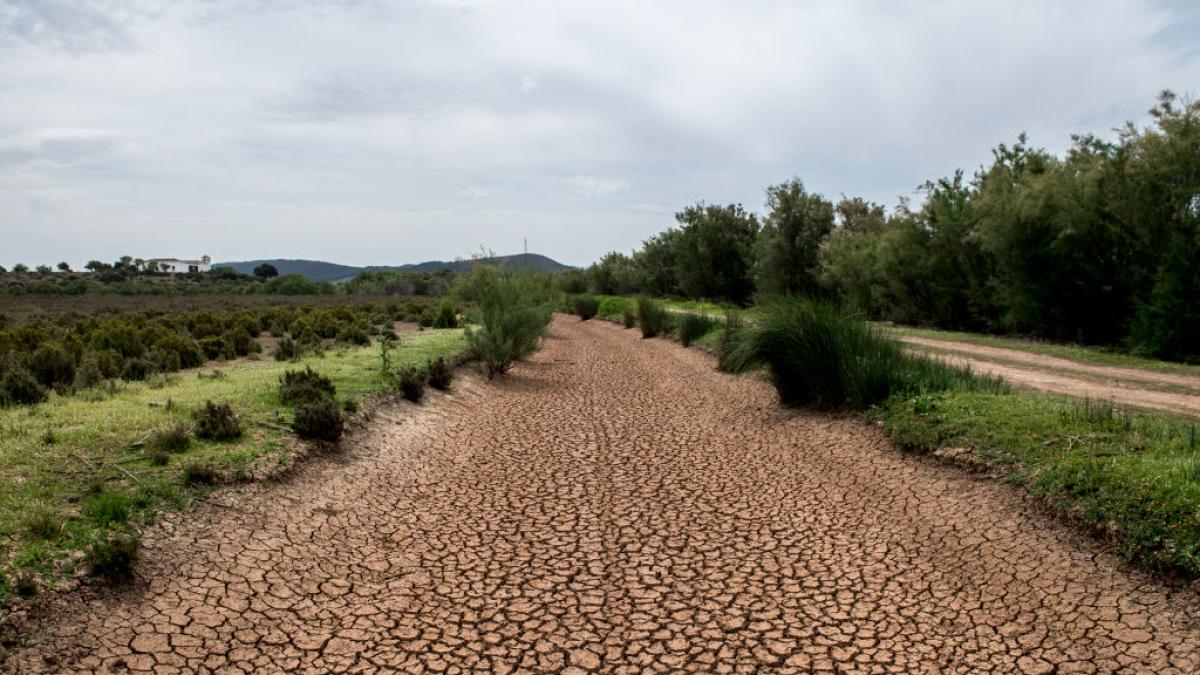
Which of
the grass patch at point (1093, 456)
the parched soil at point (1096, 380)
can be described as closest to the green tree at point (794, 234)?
the parched soil at point (1096, 380)

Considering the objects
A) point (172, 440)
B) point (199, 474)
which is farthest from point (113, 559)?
point (172, 440)

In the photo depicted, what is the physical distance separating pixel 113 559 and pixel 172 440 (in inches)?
91.7

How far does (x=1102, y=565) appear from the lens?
444 cm

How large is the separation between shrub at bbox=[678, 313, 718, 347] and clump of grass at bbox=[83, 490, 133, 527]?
16882 millimetres

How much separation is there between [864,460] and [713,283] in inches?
1442

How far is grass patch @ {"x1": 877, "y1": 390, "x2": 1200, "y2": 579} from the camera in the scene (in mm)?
4328

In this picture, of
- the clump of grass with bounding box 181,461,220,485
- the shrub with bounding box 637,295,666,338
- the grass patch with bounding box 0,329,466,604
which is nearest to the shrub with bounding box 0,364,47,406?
the grass patch with bounding box 0,329,466,604

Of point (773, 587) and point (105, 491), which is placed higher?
point (105, 491)

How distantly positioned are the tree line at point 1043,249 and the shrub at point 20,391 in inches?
374

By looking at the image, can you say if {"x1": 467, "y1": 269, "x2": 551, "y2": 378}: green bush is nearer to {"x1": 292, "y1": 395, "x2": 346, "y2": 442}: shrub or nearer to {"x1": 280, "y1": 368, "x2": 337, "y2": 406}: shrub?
{"x1": 280, "y1": 368, "x2": 337, "y2": 406}: shrub

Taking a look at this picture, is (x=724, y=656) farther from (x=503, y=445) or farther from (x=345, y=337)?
(x=345, y=337)

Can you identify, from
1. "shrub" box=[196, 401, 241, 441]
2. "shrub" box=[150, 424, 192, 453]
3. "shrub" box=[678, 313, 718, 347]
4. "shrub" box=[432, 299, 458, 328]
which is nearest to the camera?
"shrub" box=[150, 424, 192, 453]

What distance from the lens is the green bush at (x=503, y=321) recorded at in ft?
47.4

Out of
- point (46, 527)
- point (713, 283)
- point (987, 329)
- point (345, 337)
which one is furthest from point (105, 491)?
point (713, 283)
